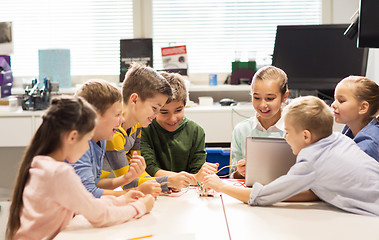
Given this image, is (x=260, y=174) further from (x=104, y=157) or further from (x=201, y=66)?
(x=201, y=66)

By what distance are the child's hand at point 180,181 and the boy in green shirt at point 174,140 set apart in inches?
12.5

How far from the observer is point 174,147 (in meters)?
2.23

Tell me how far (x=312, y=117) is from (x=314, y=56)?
227 cm

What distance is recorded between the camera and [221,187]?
165cm

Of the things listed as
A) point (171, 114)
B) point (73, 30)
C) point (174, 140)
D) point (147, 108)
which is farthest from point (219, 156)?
point (73, 30)

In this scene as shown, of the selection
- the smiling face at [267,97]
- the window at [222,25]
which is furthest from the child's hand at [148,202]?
the window at [222,25]

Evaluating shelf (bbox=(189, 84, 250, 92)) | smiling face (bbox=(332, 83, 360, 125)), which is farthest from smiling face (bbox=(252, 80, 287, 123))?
shelf (bbox=(189, 84, 250, 92))

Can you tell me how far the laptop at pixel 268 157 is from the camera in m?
1.73

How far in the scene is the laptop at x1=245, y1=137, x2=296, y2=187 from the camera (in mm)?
1728

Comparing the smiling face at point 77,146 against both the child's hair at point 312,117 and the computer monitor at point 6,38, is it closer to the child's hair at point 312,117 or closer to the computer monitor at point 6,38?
the child's hair at point 312,117

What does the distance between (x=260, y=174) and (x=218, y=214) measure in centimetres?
33

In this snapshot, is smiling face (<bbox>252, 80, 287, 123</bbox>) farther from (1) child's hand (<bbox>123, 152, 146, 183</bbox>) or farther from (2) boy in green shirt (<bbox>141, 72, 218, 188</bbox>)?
(1) child's hand (<bbox>123, 152, 146, 183</bbox>)

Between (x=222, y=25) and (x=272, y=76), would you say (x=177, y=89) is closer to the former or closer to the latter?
(x=272, y=76)

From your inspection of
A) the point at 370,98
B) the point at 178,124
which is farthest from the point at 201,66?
the point at 370,98
